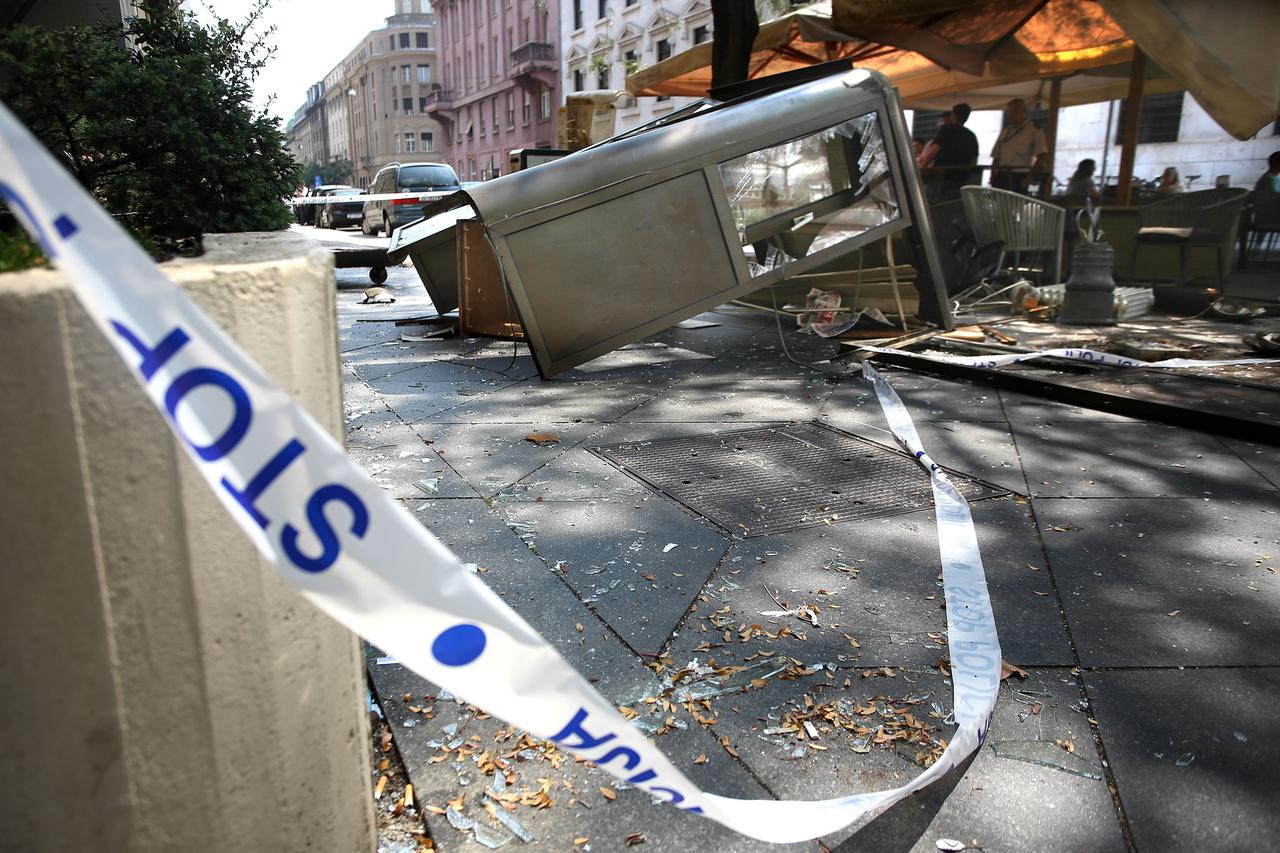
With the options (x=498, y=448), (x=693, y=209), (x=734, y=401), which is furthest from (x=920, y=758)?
(x=693, y=209)

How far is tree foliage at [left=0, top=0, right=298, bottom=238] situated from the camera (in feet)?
10.1

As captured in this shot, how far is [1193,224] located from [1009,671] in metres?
8.19

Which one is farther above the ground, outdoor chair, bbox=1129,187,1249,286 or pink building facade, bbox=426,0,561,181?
pink building facade, bbox=426,0,561,181

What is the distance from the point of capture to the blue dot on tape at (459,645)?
1189 millimetres

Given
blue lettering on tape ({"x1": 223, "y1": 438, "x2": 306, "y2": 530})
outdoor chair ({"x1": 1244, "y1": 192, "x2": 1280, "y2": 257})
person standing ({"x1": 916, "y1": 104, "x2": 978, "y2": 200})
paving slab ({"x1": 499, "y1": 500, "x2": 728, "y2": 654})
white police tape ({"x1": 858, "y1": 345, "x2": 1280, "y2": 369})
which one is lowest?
paving slab ({"x1": 499, "y1": 500, "x2": 728, "y2": 654})

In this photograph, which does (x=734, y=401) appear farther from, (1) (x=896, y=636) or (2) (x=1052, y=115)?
(2) (x=1052, y=115)

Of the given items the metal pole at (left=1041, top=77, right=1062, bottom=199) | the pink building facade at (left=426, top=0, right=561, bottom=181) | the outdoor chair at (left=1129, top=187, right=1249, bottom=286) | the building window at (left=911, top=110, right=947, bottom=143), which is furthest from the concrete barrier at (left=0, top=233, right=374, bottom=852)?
the pink building facade at (left=426, top=0, right=561, bottom=181)

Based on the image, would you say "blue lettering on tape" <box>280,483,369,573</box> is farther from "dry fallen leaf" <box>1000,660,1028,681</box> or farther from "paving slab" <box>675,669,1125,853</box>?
"dry fallen leaf" <box>1000,660,1028,681</box>

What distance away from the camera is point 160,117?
322 cm

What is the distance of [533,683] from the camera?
1.24 meters

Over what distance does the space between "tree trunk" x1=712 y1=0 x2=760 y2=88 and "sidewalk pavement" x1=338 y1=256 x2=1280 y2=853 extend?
504 centimetres

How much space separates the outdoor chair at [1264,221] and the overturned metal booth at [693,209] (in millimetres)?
4823

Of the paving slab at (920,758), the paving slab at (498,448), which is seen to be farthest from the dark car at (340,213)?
the paving slab at (920,758)

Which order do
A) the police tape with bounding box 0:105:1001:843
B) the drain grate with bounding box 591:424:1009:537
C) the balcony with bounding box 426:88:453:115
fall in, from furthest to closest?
1. the balcony with bounding box 426:88:453:115
2. the drain grate with bounding box 591:424:1009:537
3. the police tape with bounding box 0:105:1001:843
